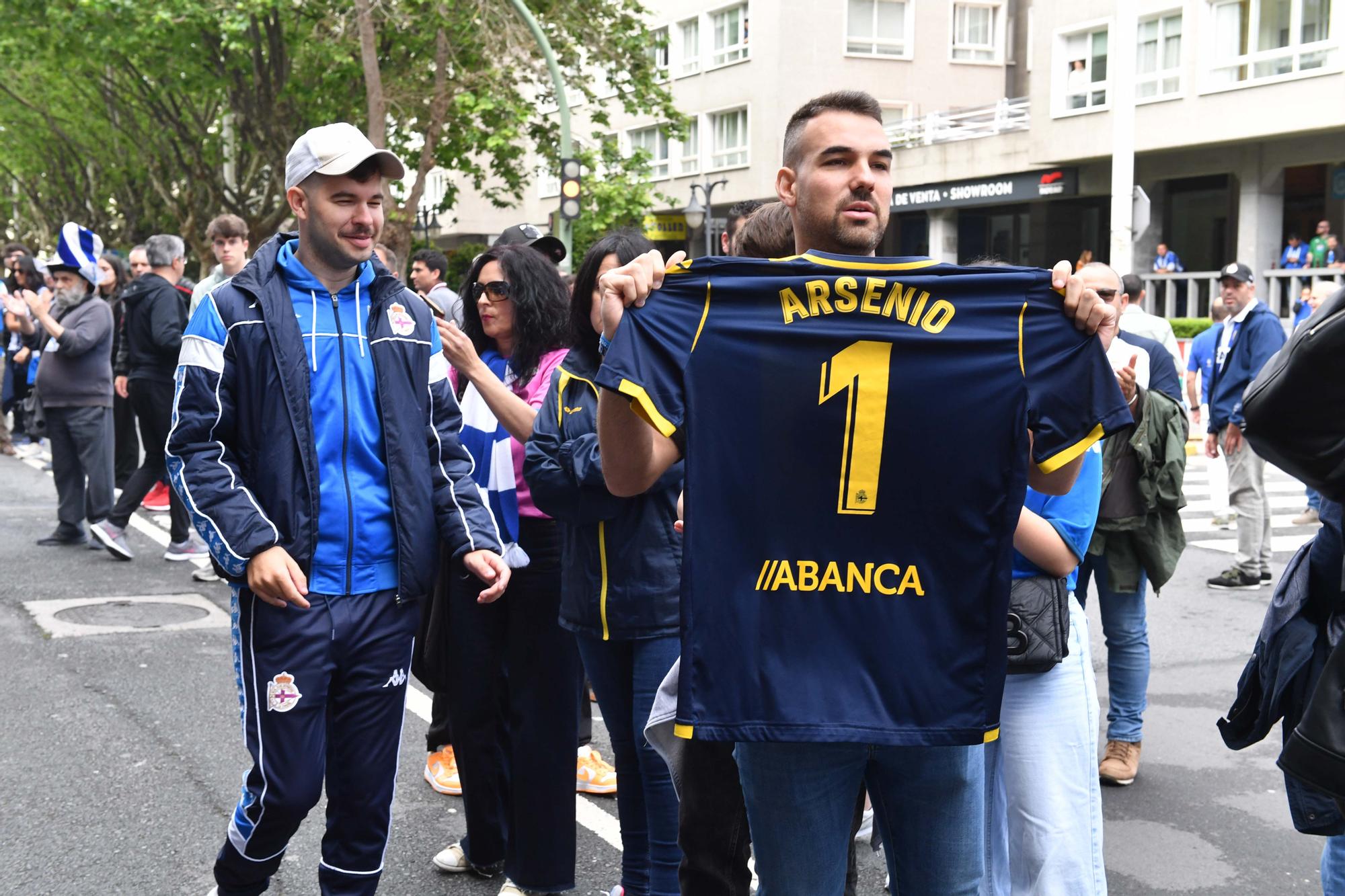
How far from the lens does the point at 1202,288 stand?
100 feet

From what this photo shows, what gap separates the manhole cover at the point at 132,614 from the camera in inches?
302

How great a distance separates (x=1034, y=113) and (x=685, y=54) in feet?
43.1

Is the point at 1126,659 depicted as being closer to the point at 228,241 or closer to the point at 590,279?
the point at 590,279

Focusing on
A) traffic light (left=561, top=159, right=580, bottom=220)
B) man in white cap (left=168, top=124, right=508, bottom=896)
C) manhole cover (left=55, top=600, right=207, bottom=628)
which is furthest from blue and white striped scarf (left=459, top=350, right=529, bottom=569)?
traffic light (left=561, top=159, right=580, bottom=220)

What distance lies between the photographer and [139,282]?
30.6 feet

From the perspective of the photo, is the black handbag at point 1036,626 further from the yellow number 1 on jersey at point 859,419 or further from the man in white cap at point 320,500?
the man in white cap at point 320,500

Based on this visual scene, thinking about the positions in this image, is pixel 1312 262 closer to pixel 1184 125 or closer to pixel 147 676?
pixel 1184 125

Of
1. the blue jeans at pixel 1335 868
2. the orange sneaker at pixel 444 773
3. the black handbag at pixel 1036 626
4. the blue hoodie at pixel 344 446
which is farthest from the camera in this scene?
the orange sneaker at pixel 444 773

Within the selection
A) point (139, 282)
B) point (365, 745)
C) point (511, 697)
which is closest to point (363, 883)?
point (365, 745)

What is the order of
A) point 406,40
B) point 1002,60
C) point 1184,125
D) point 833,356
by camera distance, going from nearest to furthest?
point 833,356 < point 406,40 < point 1184,125 < point 1002,60

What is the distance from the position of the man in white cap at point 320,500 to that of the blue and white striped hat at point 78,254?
7392mm

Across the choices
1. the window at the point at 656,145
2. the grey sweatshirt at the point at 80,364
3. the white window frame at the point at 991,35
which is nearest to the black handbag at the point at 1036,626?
the grey sweatshirt at the point at 80,364

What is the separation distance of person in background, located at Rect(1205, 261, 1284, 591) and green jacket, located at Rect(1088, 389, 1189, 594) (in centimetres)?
409

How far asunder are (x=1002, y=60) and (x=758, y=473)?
4240 centimetres
